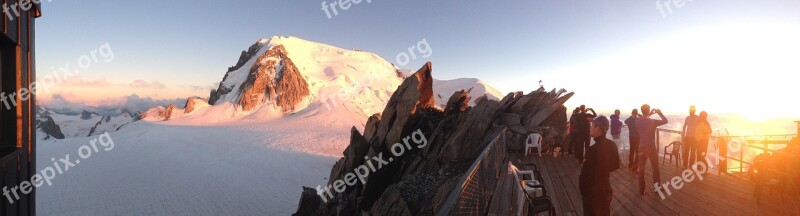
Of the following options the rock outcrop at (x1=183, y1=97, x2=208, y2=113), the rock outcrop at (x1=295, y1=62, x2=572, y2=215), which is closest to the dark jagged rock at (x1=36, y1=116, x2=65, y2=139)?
the rock outcrop at (x1=183, y1=97, x2=208, y2=113)

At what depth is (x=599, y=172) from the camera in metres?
4.76

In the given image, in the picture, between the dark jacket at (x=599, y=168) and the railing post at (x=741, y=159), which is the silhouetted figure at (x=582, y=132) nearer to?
the railing post at (x=741, y=159)

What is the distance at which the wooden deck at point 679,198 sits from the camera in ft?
21.5

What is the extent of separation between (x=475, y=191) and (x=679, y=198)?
640 centimetres

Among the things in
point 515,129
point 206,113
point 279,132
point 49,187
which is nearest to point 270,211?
point 515,129

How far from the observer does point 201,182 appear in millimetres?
44344

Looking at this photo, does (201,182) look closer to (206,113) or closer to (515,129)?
(515,129)

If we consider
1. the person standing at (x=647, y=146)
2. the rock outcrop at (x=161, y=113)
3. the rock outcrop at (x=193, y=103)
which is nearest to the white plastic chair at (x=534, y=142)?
the person standing at (x=647, y=146)

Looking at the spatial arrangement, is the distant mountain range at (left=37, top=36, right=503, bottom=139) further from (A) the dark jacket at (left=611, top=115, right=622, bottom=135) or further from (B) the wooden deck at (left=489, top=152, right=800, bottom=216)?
(B) the wooden deck at (left=489, top=152, right=800, bottom=216)

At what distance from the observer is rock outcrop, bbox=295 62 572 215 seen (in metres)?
11.8

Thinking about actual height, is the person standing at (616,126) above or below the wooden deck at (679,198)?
above

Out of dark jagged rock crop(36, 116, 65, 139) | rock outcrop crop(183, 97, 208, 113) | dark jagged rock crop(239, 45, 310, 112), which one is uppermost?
dark jagged rock crop(239, 45, 310, 112)

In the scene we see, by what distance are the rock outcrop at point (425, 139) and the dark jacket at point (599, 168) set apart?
571 cm

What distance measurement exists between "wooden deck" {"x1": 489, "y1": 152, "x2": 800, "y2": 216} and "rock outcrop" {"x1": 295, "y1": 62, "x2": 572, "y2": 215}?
3572 millimetres
